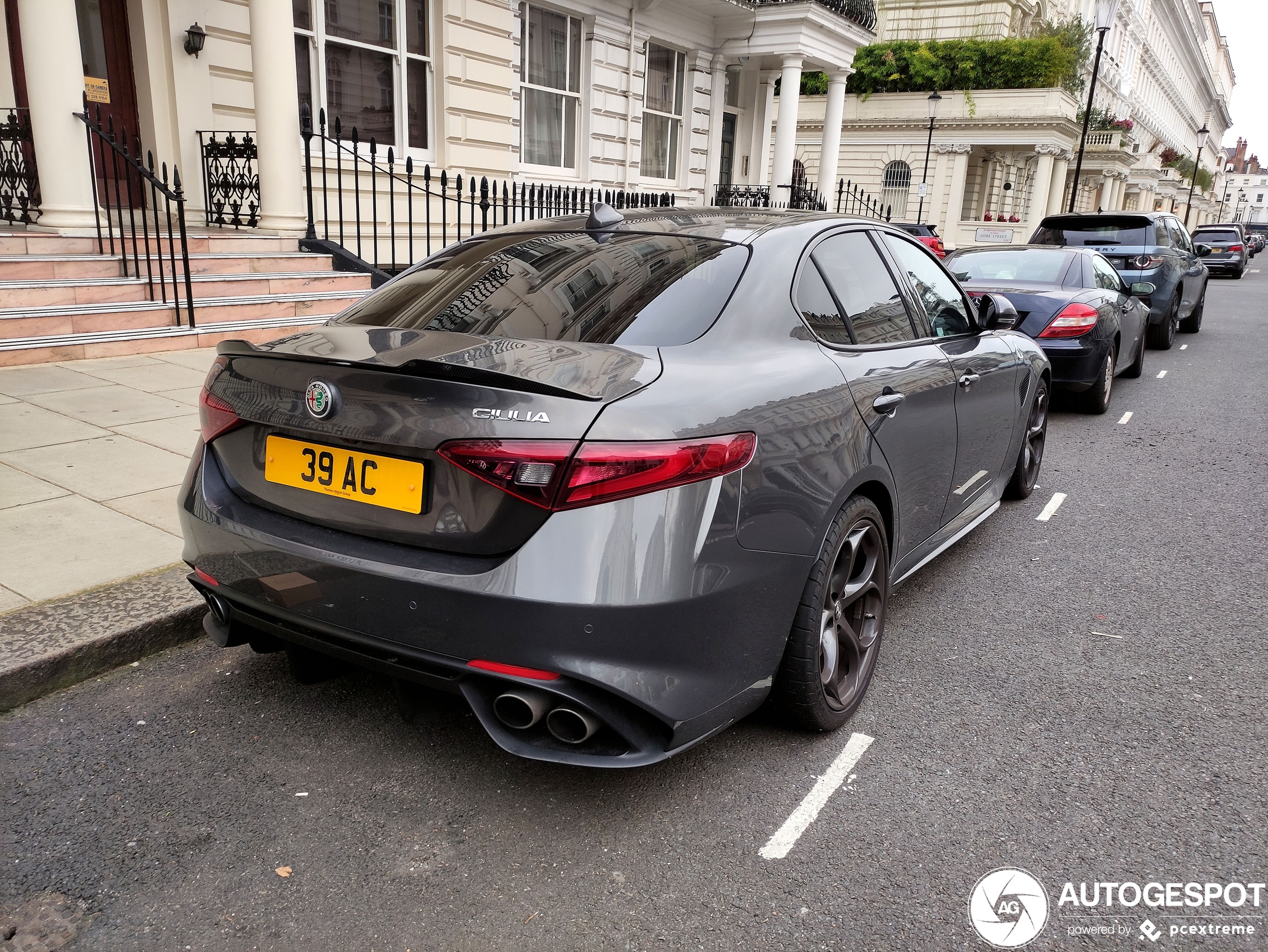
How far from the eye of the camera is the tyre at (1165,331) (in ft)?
43.1

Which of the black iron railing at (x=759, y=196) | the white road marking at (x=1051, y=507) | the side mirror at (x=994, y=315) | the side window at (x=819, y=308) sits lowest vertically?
the white road marking at (x=1051, y=507)

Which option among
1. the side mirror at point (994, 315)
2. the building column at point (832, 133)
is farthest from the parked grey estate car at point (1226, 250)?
the side mirror at point (994, 315)

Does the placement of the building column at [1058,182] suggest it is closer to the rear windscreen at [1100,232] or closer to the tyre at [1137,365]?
the rear windscreen at [1100,232]

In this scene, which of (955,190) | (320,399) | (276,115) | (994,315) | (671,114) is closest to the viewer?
(320,399)

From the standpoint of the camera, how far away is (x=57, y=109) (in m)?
8.20

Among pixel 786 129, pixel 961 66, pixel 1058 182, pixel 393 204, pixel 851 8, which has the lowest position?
pixel 393 204

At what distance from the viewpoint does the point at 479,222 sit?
45.2 ft

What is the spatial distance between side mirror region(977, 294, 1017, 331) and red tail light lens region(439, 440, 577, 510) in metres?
3.01

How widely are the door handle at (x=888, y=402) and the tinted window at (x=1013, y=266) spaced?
5869 mm

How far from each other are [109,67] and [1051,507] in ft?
34.1

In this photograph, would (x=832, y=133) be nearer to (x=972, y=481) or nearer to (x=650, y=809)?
(x=972, y=481)

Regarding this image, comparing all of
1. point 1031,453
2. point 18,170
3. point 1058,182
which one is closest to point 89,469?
point 1031,453

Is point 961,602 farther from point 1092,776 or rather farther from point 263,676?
point 263,676

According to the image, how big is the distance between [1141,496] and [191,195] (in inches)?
398
